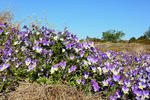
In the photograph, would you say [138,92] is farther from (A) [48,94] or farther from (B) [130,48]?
(B) [130,48]

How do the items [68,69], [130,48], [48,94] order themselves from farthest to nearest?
[130,48], [68,69], [48,94]

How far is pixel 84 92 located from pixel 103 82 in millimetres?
345

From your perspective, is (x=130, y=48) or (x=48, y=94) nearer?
(x=48, y=94)

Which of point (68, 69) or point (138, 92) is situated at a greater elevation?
point (68, 69)

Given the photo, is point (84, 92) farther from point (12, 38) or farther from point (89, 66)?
point (12, 38)

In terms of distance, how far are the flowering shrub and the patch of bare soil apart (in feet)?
0.54

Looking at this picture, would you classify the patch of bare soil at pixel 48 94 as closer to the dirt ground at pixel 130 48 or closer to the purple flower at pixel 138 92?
the purple flower at pixel 138 92

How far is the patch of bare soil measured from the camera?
8.14 feet

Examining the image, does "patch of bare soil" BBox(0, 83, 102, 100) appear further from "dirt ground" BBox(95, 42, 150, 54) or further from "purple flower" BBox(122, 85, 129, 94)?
"dirt ground" BBox(95, 42, 150, 54)

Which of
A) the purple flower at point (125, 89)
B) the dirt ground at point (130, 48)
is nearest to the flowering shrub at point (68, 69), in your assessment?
the purple flower at point (125, 89)

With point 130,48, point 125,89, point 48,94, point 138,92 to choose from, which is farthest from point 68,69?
point 130,48

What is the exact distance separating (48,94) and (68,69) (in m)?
0.55

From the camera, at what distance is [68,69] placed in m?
2.83

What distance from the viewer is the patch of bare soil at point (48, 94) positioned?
8.14 ft
